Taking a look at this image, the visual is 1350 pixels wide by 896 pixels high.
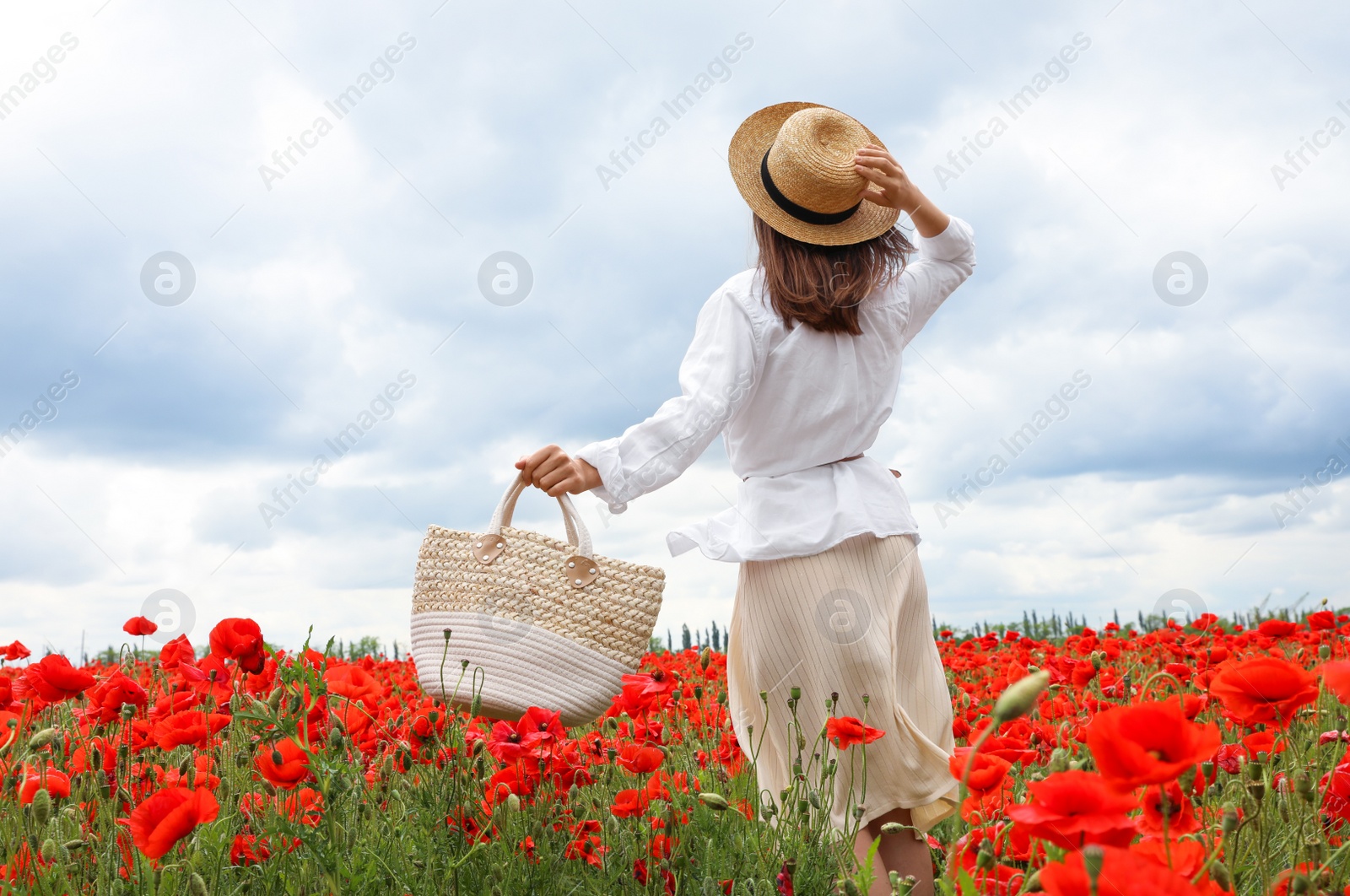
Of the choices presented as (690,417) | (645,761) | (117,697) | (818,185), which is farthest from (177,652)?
(818,185)

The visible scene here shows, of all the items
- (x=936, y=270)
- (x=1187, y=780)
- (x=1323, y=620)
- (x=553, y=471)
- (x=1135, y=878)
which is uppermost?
(x=936, y=270)

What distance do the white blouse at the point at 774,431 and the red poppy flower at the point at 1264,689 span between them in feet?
2.98

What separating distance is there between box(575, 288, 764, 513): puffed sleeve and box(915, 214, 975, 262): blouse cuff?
65 centimetres

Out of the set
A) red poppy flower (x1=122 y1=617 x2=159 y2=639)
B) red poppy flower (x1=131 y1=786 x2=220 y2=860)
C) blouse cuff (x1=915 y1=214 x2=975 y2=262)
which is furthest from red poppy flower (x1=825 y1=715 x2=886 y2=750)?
red poppy flower (x1=122 y1=617 x2=159 y2=639)

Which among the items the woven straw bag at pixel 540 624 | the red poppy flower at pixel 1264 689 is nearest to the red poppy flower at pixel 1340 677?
the red poppy flower at pixel 1264 689

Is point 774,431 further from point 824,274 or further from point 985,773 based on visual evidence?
point 985,773

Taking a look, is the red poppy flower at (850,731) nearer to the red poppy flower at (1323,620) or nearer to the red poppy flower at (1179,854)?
the red poppy flower at (1179,854)

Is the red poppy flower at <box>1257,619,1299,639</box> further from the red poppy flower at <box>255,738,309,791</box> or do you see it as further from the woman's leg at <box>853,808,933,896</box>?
the red poppy flower at <box>255,738,309,791</box>

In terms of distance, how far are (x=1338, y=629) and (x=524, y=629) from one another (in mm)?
4665

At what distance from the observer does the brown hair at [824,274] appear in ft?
7.80

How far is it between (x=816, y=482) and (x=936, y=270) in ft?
2.45

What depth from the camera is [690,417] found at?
2.23m

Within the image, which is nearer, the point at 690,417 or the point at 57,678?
the point at 690,417

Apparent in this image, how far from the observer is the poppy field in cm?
148
